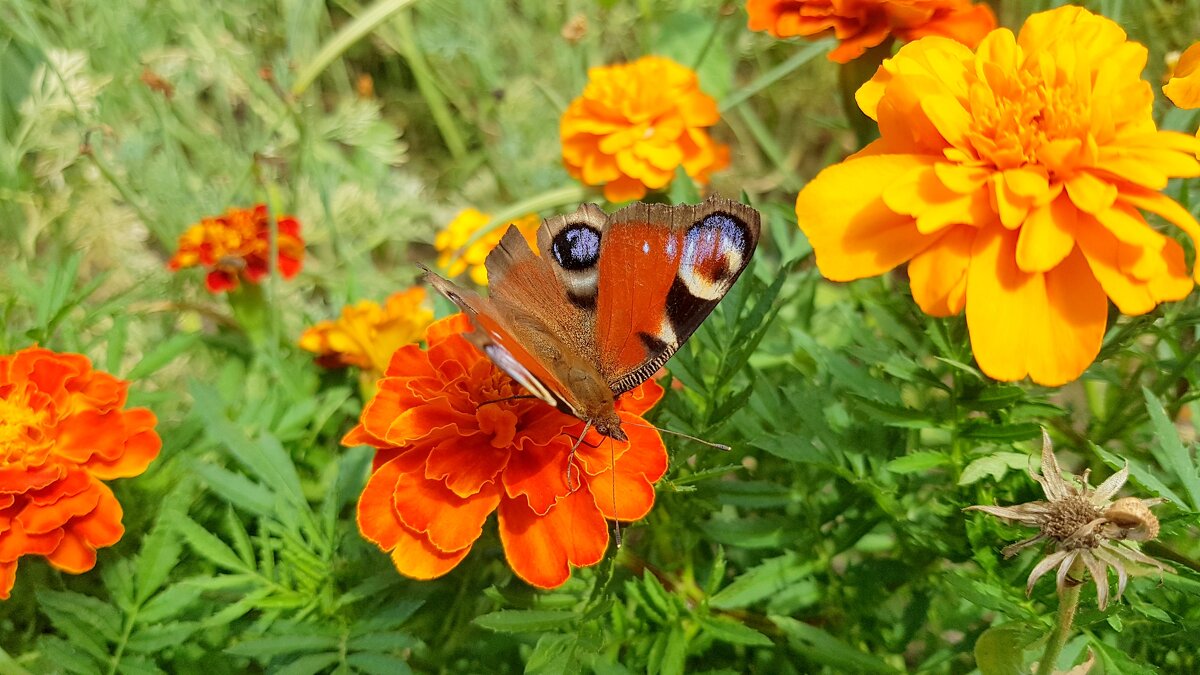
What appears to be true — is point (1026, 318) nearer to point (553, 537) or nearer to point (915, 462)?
point (915, 462)

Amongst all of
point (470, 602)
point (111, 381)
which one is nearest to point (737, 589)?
point (470, 602)

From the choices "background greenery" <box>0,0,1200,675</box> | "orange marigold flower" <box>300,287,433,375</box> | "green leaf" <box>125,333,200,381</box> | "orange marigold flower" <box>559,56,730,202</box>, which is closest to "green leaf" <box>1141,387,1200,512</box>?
"background greenery" <box>0,0,1200,675</box>

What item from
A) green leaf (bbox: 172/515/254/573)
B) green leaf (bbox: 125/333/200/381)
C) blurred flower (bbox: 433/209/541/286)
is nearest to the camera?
green leaf (bbox: 172/515/254/573)

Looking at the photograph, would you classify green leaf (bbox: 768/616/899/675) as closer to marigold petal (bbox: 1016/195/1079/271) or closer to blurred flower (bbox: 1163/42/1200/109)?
marigold petal (bbox: 1016/195/1079/271)

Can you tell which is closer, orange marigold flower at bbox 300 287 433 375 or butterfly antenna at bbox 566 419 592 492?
butterfly antenna at bbox 566 419 592 492

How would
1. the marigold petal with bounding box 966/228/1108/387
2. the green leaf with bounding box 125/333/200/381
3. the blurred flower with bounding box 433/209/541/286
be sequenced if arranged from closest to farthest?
the marigold petal with bounding box 966/228/1108/387 < the green leaf with bounding box 125/333/200/381 < the blurred flower with bounding box 433/209/541/286

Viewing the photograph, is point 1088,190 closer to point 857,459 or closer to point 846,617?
point 857,459

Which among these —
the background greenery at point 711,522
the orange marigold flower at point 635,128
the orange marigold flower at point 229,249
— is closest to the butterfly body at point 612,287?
the background greenery at point 711,522

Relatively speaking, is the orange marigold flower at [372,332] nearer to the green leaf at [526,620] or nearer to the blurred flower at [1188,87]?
the green leaf at [526,620]
